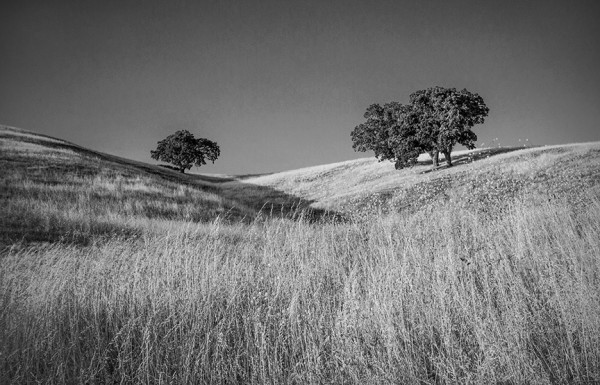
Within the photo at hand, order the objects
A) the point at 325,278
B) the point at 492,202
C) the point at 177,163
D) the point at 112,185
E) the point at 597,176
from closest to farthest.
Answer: the point at 325,278, the point at 492,202, the point at 597,176, the point at 112,185, the point at 177,163

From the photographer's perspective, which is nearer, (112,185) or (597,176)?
(597,176)

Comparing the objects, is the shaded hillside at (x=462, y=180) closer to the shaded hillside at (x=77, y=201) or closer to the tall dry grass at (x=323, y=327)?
the shaded hillside at (x=77, y=201)

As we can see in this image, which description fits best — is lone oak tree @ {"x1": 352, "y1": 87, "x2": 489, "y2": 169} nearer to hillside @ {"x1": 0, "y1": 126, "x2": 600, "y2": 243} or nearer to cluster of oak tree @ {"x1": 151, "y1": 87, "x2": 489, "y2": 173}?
cluster of oak tree @ {"x1": 151, "y1": 87, "x2": 489, "y2": 173}

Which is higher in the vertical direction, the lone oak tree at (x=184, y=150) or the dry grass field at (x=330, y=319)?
the lone oak tree at (x=184, y=150)

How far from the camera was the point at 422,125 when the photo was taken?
39250mm

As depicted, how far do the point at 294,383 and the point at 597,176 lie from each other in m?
17.2

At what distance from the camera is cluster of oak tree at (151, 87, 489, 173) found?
36.8m

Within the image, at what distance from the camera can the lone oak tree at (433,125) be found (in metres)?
36.7

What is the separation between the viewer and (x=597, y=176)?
560 inches

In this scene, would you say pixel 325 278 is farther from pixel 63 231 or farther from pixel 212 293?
pixel 63 231

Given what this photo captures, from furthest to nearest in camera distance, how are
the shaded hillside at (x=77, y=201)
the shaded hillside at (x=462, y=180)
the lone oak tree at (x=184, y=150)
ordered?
the lone oak tree at (x=184, y=150) < the shaded hillside at (x=462, y=180) < the shaded hillside at (x=77, y=201)

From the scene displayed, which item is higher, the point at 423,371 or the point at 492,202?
the point at 492,202

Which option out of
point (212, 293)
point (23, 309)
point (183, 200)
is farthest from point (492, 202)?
point (183, 200)

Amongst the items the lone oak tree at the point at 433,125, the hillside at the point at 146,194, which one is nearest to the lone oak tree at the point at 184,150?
the hillside at the point at 146,194
